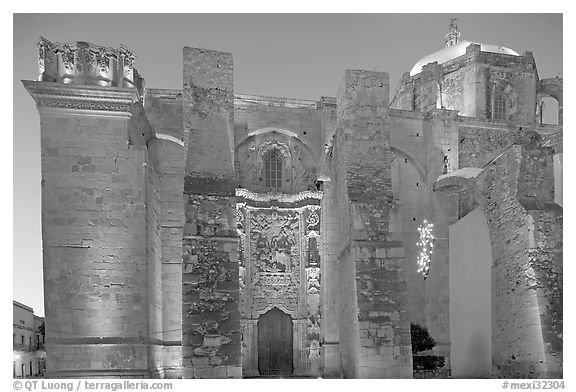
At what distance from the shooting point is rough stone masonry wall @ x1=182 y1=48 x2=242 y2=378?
10.2 metres

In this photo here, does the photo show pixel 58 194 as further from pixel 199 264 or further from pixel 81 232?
pixel 199 264

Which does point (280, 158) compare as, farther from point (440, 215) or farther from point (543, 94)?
point (543, 94)

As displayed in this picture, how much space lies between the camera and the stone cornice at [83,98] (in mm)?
11164

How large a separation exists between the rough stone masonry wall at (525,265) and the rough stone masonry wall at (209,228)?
6.05m

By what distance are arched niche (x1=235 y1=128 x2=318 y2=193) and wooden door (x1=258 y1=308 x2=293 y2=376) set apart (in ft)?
12.8

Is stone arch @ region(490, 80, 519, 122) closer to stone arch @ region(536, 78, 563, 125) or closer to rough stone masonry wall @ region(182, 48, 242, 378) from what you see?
stone arch @ region(536, 78, 563, 125)

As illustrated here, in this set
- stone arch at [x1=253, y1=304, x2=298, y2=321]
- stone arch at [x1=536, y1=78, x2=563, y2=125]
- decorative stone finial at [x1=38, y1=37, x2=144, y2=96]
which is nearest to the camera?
decorative stone finial at [x1=38, y1=37, x2=144, y2=96]

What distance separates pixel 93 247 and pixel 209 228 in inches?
97.4

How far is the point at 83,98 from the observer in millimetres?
11398

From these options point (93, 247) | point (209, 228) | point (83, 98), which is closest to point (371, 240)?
point (209, 228)

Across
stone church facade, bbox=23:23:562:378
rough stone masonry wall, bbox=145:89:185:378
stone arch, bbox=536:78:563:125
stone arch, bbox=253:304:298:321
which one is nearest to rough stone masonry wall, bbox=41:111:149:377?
stone church facade, bbox=23:23:562:378

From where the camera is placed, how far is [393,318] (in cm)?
1052
